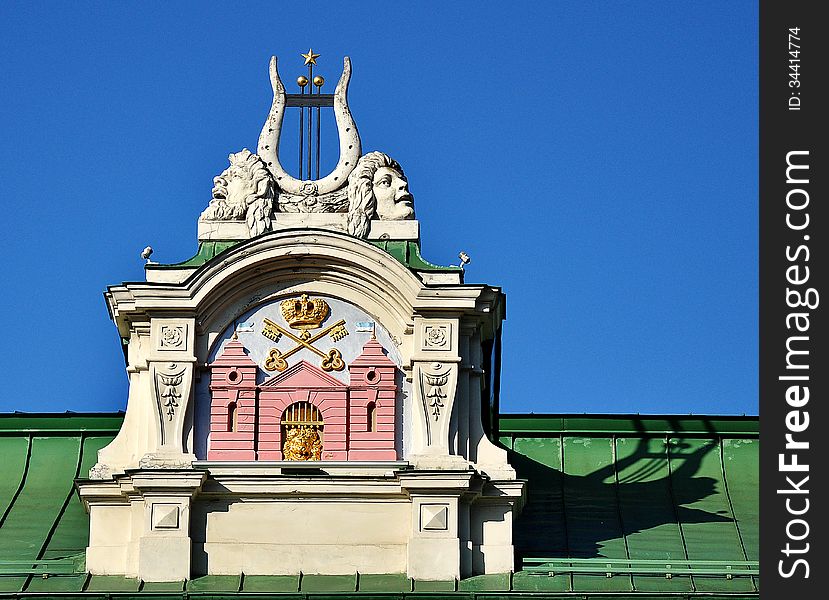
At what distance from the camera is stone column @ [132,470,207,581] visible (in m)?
48.2

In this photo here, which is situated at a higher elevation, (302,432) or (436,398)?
(436,398)

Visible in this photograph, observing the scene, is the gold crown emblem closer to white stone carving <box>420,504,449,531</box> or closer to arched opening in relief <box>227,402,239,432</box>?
arched opening in relief <box>227,402,239,432</box>

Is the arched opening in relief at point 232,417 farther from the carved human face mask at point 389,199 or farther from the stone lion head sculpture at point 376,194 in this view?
the carved human face mask at point 389,199

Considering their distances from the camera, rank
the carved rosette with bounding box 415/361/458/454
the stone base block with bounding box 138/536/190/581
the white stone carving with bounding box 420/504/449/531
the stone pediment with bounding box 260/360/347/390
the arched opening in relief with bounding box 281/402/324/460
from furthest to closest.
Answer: the stone pediment with bounding box 260/360/347/390 < the arched opening in relief with bounding box 281/402/324/460 < the carved rosette with bounding box 415/361/458/454 < the white stone carving with bounding box 420/504/449/531 < the stone base block with bounding box 138/536/190/581

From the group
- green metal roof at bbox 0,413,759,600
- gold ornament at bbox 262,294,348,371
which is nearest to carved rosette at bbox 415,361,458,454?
gold ornament at bbox 262,294,348,371

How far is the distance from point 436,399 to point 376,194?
4.30 meters

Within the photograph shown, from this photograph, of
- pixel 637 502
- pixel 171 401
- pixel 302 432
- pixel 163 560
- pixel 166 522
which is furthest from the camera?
pixel 637 502

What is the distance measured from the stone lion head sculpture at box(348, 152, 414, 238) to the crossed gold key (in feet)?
6.42

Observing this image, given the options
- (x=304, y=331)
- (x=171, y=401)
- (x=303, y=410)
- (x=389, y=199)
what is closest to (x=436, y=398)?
(x=303, y=410)

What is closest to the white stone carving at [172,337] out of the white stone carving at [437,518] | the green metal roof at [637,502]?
the white stone carving at [437,518]

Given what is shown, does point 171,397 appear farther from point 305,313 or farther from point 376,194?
point 376,194

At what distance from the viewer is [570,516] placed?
2069 inches

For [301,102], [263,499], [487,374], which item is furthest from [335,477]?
Answer: [301,102]

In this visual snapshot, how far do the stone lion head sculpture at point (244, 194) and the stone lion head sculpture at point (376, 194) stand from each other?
1.61 meters
